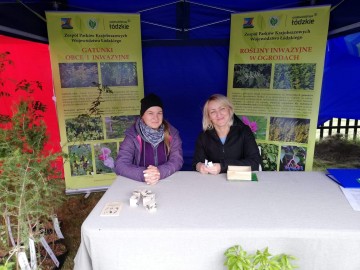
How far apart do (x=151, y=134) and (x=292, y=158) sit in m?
1.81

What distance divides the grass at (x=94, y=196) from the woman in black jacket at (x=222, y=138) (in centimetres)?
118

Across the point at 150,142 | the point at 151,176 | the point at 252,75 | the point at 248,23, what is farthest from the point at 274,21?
the point at 151,176

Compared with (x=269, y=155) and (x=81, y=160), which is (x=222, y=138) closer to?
(x=269, y=155)

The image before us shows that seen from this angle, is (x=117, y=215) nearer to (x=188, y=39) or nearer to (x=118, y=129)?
(x=118, y=129)

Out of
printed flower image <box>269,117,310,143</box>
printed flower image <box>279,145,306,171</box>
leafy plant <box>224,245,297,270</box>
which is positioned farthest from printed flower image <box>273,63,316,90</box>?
leafy plant <box>224,245,297,270</box>

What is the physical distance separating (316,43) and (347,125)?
4021 millimetres

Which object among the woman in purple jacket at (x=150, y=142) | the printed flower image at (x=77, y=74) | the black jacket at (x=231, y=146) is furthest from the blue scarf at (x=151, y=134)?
the printed flower image at (x=77, y=74)

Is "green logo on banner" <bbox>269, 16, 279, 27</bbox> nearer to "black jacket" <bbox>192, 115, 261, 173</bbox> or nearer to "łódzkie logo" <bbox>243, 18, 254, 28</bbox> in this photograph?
"łódzkie logo" <bbox>243, 18, 254, 28</bbox>

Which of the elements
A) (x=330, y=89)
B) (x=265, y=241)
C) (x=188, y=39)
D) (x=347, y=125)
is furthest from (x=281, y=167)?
(x=347, y=125)

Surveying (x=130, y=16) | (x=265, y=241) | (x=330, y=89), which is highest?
(x=130, y=16)

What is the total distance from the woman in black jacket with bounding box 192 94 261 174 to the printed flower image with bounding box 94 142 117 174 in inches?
57.1

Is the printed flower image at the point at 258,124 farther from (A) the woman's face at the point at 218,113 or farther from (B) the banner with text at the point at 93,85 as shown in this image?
(B) the banner with text at the point at 93,85

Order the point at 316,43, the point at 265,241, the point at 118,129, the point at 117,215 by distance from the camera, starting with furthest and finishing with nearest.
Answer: the point at 118,129 → the point at 316,43 → the point at 117,215 → the point at 265,241

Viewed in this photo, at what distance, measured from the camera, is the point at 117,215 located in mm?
1224
